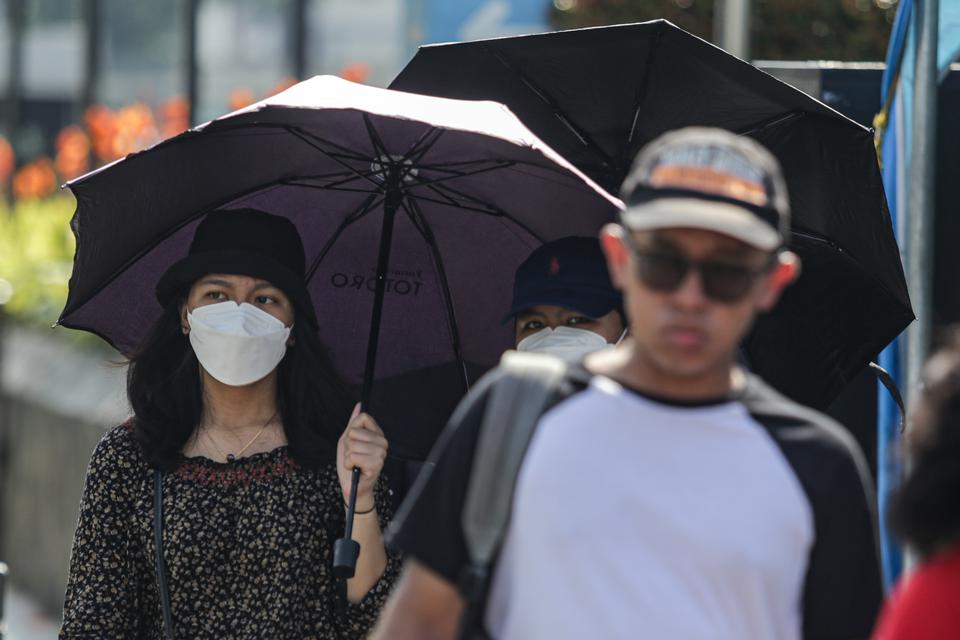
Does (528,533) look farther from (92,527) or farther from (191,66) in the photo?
(191,66)

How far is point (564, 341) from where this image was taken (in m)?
4.30

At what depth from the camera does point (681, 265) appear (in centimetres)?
270

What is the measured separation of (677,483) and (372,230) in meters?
2.24

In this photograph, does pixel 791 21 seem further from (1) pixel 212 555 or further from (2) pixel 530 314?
(1) pixel 212 555

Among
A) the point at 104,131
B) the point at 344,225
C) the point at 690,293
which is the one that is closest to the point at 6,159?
the point at 104,131

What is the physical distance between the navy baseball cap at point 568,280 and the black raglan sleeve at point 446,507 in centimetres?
152

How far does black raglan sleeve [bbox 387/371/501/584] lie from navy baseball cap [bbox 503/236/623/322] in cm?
152

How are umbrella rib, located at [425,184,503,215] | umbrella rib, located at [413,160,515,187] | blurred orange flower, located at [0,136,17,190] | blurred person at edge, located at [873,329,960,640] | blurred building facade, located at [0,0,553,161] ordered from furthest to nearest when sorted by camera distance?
blurred orange flower, located at [0,136,17,190] < blurred building facade, located at [0,0,553,161] < umbrella rib, located at [425,184,503,215] < umbrella rib, located at [413,160,515,187] < blurred person at edge, located at [873,329,960,640]

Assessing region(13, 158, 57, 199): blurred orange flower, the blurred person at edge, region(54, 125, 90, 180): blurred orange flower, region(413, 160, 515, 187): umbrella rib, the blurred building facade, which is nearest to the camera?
the blurred person at edge

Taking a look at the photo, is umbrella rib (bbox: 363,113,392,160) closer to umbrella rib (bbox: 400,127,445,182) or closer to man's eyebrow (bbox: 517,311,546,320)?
umbrella rib (bbox: 400,127,445,182)

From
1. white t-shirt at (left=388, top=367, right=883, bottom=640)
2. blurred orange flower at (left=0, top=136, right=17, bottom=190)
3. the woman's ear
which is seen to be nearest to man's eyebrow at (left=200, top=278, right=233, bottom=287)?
the woman's ear

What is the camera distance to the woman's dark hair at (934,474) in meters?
2.47

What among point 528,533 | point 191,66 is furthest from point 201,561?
point 191,66

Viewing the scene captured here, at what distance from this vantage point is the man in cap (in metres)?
2.61
